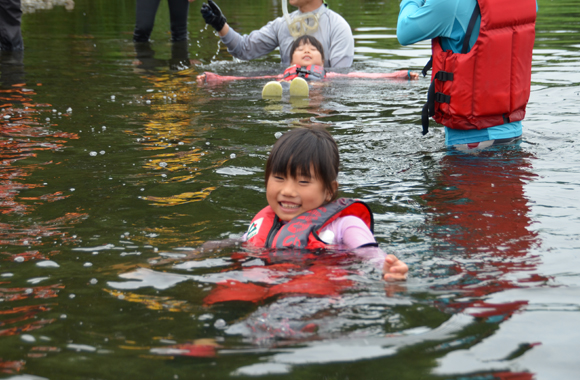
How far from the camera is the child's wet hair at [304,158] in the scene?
3701mm

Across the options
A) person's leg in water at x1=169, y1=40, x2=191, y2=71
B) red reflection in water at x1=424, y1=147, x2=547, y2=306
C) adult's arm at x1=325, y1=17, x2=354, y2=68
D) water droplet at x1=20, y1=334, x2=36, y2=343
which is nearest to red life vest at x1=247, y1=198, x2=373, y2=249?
red reflection in water at x1=424, y1=147, x2=547, y2=306

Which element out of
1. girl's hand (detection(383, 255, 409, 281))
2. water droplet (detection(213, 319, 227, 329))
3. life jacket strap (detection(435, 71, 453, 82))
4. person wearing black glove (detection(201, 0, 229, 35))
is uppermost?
person wearing black glove (detection(201, 0, 229, 35))

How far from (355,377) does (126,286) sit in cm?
140

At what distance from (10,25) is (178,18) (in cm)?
353

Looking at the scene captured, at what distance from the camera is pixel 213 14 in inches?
373

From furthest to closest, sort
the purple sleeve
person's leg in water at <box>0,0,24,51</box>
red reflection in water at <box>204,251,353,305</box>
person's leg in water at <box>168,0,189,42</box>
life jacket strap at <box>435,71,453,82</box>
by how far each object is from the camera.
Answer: person's leg in water at <box>168,0,189,42</box> < person's leg in water at <box>0,0,24,51</box> < life jacket strap at <box>435,71,453,82</box> < the purple sleeve < red reflection in water at <box>204,251,353,305</box>

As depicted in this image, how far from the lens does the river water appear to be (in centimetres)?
256

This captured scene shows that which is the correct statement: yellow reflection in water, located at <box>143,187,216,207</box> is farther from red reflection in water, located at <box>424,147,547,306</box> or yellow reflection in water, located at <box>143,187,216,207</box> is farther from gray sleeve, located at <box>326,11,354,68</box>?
gray sleeve, located at <box>326,11,354,68</box>

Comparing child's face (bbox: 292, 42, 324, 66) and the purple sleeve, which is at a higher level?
child's face (bbox: 292, 42, 324, 66)

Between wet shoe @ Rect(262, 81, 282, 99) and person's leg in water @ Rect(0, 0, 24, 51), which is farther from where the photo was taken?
person's leg in water @ Rect(0, 0, 24, 51)

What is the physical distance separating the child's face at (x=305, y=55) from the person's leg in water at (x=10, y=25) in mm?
5378

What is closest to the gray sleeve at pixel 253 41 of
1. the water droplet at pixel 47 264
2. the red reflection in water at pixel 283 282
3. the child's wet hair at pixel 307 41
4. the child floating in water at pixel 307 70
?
the child floating in water at pixel 307 70

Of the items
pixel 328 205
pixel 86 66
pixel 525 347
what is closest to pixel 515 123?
pixel 328 205

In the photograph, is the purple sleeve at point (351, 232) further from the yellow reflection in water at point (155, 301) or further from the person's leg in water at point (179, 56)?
the person's leg in water at point (179, 56)
